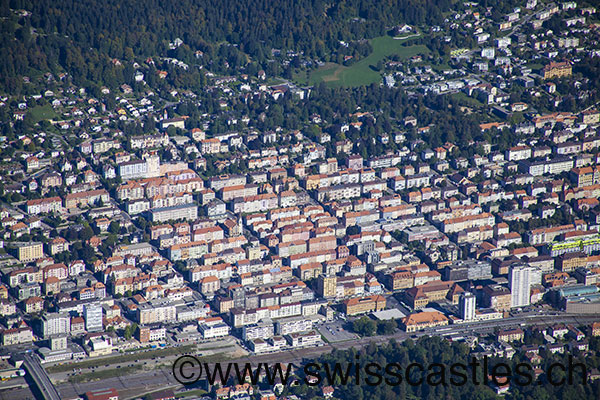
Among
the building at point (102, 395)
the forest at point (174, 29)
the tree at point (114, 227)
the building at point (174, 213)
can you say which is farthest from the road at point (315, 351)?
the forest at point (174, 29)

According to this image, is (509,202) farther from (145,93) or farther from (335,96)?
(145,93)

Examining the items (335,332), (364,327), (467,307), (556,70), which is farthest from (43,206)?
(556,70)

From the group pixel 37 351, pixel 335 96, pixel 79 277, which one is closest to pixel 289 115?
pixel 335 96

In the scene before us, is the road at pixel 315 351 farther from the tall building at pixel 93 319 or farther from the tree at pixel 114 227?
the tree at pixel 114 227

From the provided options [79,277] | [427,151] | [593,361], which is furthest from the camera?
[427,151]

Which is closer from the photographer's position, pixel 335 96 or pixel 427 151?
pixel 427 151

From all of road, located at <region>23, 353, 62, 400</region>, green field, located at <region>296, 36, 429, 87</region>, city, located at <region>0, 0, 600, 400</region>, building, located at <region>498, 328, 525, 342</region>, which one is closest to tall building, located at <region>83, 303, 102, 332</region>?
city, located at <region>0, 0, 600, 400</region>

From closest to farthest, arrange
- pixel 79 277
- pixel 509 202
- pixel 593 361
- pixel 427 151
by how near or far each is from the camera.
Answer: pixel 593 361, pixel 79 277, pixel 509 202, pixel 427 151
